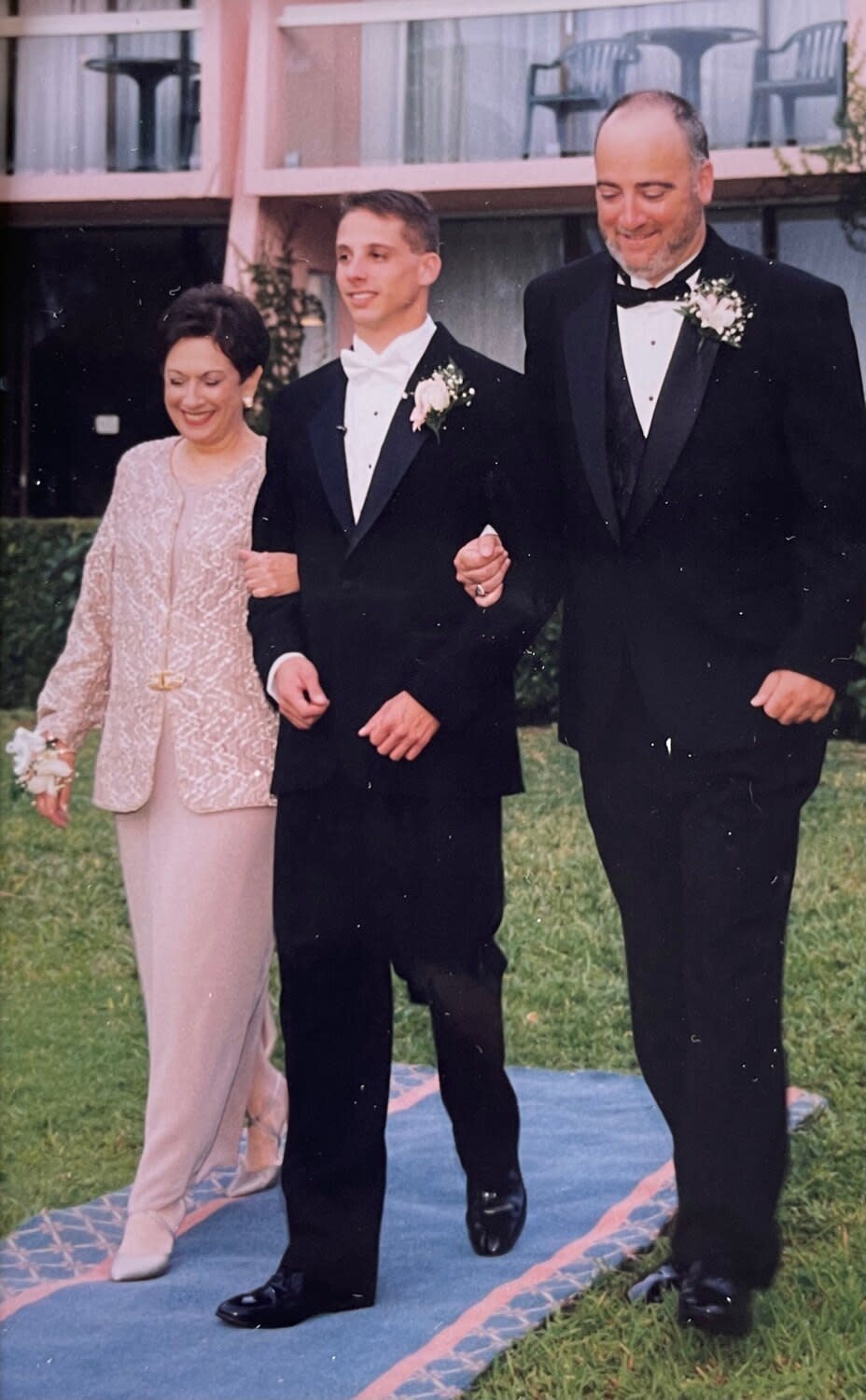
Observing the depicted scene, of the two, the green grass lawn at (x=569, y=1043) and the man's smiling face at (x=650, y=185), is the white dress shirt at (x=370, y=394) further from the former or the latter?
the green grass lawn at (x=569, y=1043)

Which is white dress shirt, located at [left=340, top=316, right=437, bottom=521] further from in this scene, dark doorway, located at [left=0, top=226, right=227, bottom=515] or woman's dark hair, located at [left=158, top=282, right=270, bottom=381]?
dark doorway, located at [left=0, top=226, right=227, bottom=515]

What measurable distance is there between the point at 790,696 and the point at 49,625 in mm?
1671

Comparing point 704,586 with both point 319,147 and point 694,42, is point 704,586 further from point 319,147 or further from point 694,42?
point 319,147

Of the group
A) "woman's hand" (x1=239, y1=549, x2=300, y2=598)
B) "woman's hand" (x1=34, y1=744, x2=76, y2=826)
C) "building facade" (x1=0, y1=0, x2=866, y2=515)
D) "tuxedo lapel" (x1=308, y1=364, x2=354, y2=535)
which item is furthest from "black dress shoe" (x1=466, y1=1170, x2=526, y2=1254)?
"building facade" (x1=0, y1=0, x2=866, y2=515)

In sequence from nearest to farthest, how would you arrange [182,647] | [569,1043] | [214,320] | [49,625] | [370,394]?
[370,394] < [214,320] < [182,647] < [49,625] < [569,1043]

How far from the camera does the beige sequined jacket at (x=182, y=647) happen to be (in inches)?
160

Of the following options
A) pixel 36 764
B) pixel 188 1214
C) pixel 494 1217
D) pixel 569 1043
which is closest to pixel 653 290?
pixel 36 764

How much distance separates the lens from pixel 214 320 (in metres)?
3.98

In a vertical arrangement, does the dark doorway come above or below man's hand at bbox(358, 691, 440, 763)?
above

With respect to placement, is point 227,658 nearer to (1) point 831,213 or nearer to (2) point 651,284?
(2) point 651,284

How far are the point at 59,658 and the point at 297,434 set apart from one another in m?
0.74

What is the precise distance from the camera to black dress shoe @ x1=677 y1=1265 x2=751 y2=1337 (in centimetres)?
371

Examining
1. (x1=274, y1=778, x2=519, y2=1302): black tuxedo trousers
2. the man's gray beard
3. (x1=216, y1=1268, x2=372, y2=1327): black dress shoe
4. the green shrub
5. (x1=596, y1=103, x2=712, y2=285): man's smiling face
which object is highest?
(x1=596, y1=103, x2=712, y2=285): man's smiling face

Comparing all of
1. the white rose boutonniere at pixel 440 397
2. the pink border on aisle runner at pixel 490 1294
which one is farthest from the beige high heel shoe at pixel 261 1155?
the white rose boutonniere at pixel 440 397
